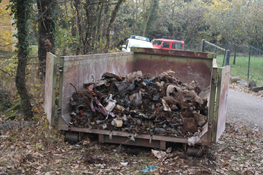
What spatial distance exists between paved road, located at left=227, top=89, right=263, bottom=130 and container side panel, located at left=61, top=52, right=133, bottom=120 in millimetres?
3899

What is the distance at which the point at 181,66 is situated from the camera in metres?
8.73

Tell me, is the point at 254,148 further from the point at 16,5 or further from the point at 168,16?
the point at 168,16

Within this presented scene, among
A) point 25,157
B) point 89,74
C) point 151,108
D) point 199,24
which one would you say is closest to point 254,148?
point 151,108

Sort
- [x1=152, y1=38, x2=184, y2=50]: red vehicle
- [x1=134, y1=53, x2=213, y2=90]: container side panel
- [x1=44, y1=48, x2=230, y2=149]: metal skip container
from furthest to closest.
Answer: [x1=152, y1=38, x2=184, y2=50]: red vehicle, [x1=134, y1=53, x2=213, y2=90]: container side panel, [x1=44, y1=48, x2=230, y2=149]: metal skip container

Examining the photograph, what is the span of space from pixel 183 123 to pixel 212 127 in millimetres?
489

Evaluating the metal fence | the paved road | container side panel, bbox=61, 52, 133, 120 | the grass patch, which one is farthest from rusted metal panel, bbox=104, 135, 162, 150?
the grass patch

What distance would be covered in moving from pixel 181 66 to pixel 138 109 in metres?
4.25

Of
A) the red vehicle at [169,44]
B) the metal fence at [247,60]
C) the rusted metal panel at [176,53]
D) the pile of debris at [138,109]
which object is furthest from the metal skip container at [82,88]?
the red vehicle at [169,44]

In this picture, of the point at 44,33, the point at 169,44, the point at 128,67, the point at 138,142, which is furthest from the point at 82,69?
the point at 169,44

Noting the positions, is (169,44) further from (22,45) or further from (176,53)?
(22,45)

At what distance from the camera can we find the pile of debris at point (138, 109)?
14.9 feet

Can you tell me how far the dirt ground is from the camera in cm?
376

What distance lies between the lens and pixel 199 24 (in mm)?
37219

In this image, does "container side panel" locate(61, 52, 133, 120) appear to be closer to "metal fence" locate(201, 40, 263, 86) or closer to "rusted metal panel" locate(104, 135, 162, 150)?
"rusted metal panel" locate(104, 135, 162, 150)
